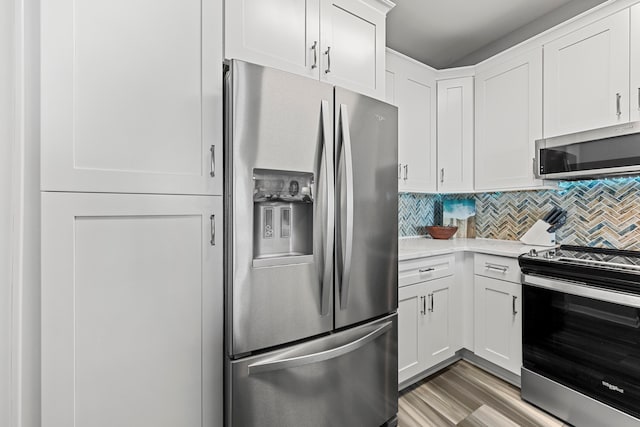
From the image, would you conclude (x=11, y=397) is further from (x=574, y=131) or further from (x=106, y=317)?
(x=574, y=131)

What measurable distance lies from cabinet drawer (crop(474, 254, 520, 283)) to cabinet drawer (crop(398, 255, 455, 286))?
0.19 metres

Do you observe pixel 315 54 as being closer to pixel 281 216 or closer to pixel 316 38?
pixel 316 38

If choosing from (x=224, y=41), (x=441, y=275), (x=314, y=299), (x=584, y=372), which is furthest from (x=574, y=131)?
(x=224, y=41)

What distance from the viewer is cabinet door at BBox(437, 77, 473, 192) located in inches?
103

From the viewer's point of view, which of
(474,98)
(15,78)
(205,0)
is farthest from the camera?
(474,98)

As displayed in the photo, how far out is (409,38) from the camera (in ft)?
8.66

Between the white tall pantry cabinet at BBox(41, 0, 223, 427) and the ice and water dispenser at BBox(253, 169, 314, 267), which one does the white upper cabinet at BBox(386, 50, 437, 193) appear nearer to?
the ice and water dispenser at BBox(253, 169, 314, 267)

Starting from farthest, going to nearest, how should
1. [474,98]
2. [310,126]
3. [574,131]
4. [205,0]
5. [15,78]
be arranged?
1. [474,98]
2. [574,131]
3. [310,126]
4. [205,0]
5. [15,78]

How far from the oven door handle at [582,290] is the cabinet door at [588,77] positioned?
1.00m

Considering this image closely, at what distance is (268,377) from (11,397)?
816 mm

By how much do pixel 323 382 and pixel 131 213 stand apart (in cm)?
105

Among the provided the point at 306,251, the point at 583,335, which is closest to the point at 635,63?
the point at 583,335

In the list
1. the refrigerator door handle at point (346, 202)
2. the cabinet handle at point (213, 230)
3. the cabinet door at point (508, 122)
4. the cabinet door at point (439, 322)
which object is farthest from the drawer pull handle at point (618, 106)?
the cabinet handle at point (213, 230)

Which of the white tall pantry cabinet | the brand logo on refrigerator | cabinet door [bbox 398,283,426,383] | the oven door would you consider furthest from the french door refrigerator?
the brand logo on refrigerator
